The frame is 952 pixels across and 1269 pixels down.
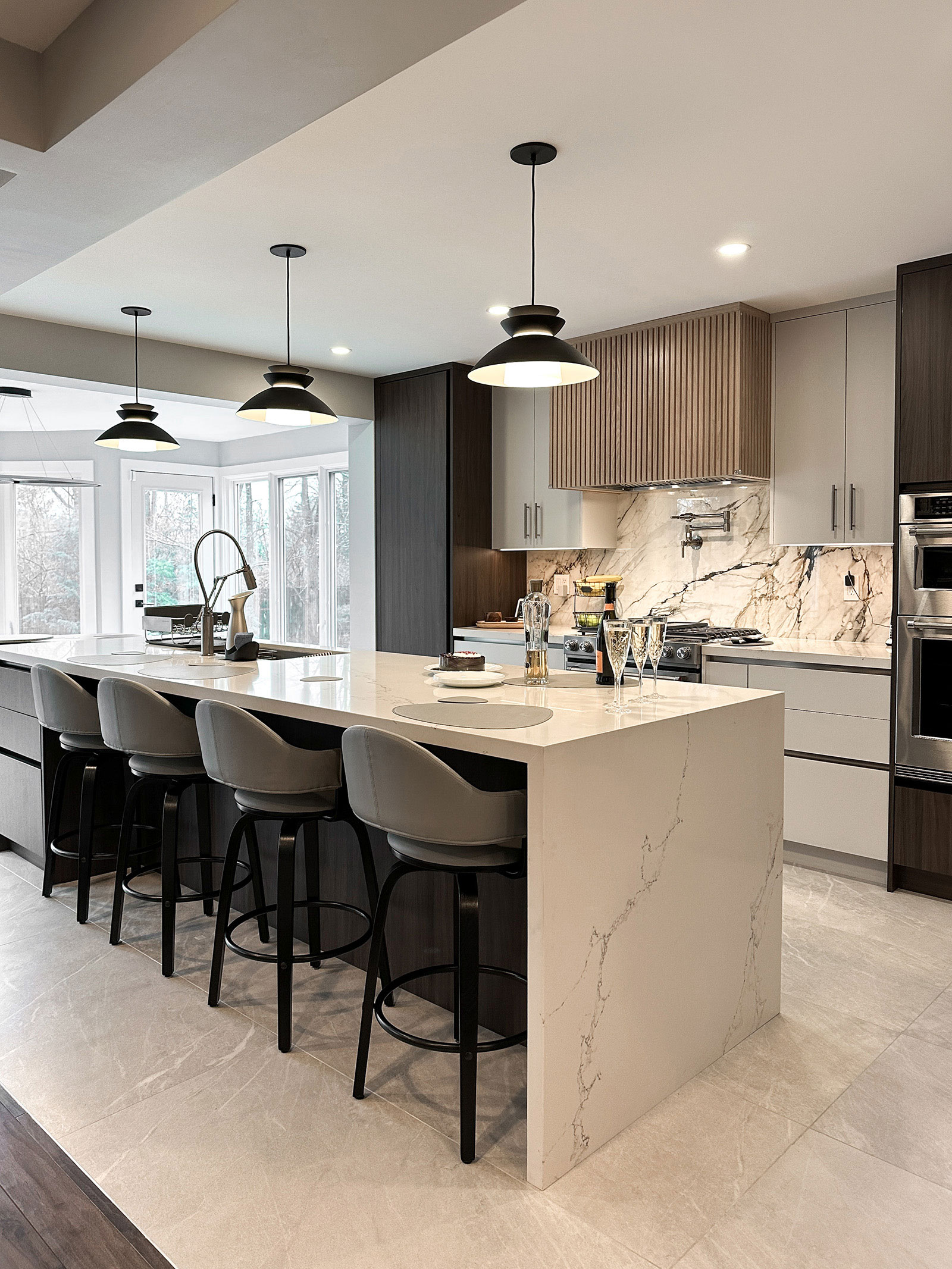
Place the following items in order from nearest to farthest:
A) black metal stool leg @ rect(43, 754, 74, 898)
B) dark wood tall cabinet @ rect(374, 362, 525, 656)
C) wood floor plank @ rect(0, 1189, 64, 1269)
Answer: wood floor plank @ rect(0, 1189, 64, 1269)
black metal stool leg @ rect(43, 754, 74, 898)
dark wood tall cabinet @ rect(374, 362, 525, 656)

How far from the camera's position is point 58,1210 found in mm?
1812

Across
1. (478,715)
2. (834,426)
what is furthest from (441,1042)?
(834,426)

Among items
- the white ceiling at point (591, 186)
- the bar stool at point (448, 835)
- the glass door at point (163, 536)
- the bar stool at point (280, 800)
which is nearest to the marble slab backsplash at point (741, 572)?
the white ceiling at point (591, 186)

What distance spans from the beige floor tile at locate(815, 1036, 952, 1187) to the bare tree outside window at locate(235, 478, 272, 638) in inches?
276

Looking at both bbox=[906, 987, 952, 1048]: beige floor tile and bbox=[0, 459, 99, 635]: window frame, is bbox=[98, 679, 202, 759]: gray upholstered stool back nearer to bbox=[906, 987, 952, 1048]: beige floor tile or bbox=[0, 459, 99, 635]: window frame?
bbox=[906, 987, 952, 1048]: beige floor tile

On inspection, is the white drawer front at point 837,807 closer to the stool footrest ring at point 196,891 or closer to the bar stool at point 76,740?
the stool footrest ring at point 196,891

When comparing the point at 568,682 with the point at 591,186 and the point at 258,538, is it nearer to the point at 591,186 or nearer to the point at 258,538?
the point at 591,186

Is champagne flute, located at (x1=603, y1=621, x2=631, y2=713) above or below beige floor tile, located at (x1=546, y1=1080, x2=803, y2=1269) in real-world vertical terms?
above

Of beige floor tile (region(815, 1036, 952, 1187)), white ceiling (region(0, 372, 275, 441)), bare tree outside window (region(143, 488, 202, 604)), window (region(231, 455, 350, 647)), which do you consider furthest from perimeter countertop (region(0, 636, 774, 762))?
bare tree outside window (region(143, 488, 202, 604))

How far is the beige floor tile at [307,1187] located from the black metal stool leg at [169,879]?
0.63 meters

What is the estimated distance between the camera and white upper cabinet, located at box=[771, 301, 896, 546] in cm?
407

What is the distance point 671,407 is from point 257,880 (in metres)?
3.04

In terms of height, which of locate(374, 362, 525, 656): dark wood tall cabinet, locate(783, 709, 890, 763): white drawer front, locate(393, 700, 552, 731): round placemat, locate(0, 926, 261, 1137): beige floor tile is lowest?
locate(0, 926, 261, 1137): beige floor tile

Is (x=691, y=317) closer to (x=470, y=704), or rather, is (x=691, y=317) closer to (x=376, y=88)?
(x=376, y=88)
